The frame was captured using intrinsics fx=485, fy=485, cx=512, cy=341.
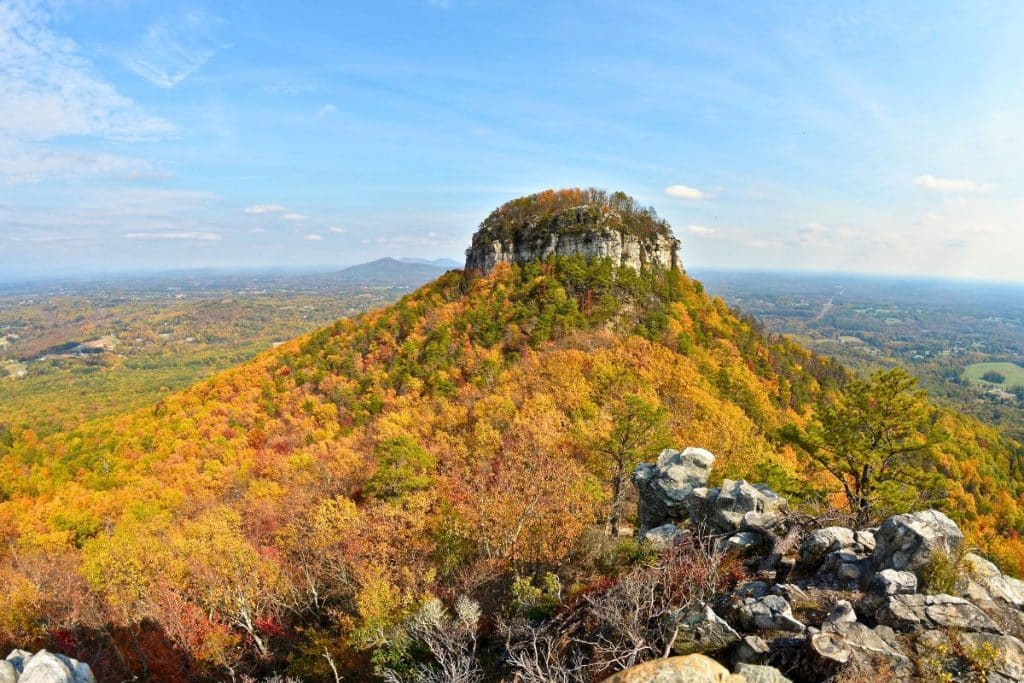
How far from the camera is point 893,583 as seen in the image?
41.7 feet

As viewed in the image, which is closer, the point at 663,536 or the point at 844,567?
the point at 844,567

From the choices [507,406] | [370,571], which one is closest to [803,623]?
[370,571]

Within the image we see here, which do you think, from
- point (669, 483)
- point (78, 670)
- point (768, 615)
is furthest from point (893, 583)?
point (78, 670)

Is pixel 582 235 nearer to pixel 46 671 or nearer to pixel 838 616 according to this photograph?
pixel 838 616

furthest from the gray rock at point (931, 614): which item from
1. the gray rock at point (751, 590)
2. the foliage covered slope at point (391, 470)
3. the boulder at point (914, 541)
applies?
the foliage covered slope at point (391, 470)

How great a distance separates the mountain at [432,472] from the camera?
22828 mm

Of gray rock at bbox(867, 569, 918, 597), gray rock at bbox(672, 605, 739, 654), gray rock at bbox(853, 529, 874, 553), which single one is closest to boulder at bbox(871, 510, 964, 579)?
gray rock at bbox(867, 569, 918, 597)

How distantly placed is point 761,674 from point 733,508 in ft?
36.6

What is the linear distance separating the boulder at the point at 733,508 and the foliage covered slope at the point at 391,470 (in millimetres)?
4841

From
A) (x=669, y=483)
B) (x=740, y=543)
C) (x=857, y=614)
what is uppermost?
(x=857, y=614)

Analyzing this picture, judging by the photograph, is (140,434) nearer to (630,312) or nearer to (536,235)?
(536,235)

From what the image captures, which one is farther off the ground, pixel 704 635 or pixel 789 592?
pixel 704 635

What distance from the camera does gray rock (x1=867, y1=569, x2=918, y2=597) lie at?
1266 cm

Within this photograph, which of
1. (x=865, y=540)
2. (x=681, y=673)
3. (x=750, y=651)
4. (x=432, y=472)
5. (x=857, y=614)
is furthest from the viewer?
(x=432, y=472)
